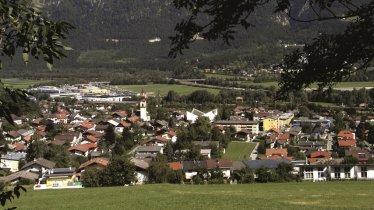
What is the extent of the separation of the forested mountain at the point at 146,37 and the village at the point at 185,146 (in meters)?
50.5

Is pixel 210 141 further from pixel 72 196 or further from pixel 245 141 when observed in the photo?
pixel 72 196

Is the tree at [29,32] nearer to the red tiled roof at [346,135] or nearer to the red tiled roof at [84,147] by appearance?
the red tiled roof at [84,147]

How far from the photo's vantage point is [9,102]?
2.07 meters

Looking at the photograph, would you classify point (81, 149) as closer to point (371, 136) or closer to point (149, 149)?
point (149, 149)

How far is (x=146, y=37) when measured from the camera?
128 meters

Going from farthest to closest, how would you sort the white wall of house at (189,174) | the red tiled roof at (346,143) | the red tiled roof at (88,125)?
the red tiled roof at (88,125)
the red tiled roof at (346,143)
the white wall of house at (189,174)

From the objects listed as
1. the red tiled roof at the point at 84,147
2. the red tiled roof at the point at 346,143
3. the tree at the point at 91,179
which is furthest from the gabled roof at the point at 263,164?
the red tiled roof at the point at 84,147

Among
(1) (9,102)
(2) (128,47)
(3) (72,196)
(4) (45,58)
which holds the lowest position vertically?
(3) (72,196)

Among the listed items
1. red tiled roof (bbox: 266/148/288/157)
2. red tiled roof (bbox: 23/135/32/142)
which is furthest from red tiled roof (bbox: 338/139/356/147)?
red tiled roof (bbox: 23/135/32/142)

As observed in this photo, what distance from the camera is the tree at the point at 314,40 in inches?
137

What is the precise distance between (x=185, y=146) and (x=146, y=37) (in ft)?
332

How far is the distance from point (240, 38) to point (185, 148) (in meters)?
87.3

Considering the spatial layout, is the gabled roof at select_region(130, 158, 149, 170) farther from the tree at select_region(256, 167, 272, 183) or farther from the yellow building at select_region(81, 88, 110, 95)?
the yellow building at select_region(81, 88, 110, 95)

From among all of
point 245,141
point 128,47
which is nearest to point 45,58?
point 245,141
